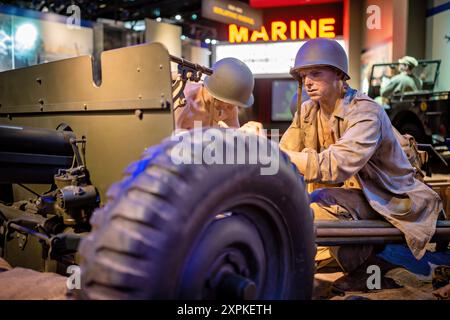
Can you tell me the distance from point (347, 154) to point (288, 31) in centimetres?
1559

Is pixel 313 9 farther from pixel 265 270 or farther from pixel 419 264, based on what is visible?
pixel 265 270

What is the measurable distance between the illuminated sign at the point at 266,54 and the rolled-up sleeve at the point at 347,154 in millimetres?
12055

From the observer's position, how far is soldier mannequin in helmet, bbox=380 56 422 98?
10516mm

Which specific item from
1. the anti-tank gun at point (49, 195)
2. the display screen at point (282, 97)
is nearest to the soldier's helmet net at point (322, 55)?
the anti-tank gun at point (49, 195)

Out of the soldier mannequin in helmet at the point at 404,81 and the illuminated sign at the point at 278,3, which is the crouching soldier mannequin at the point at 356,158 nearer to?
the soldier mannequin in helmet at the point at 404,81

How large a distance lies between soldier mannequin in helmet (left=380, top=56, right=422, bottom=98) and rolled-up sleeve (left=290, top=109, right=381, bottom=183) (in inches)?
323

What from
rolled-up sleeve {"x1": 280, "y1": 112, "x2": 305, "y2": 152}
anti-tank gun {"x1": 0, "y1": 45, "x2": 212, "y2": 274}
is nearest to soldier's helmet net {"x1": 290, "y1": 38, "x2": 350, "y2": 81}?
rolled-up sleeve {"x1": 280, "y1": 112, "x2": 305, "y2": 152}

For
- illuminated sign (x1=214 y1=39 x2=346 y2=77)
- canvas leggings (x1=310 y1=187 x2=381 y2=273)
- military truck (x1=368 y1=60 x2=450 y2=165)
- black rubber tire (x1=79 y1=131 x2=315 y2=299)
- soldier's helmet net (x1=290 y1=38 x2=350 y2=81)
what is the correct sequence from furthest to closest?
illuminated sign (x1=214 y1=39 x2=346 y2=77), military truck (x1=368 y1=60 x2=450 y2=165), canvas leggings (x1=310 y1=187 x2=381 y2=273), soldier's helmet net (x1=290 y1=38 x2=350 y2=81), black rubber tire (x1=79 y1=131 x2=315 y2=299)

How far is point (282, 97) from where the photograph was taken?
18797mm

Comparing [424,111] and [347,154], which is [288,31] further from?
[347,154]

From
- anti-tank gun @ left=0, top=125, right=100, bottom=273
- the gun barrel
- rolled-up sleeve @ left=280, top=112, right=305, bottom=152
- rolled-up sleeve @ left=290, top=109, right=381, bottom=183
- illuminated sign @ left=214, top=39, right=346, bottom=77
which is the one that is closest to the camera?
anti-tank gun @ left=0, top=125, right=100, bottom=273

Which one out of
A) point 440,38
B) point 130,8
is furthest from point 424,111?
point 130,8

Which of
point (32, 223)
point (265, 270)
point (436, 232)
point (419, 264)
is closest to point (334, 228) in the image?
point (436, 232)

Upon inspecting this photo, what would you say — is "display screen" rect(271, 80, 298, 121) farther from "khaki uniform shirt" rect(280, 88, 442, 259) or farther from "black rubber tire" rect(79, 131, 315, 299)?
"black rubber tire" rect(79, 131, 315, 299)
